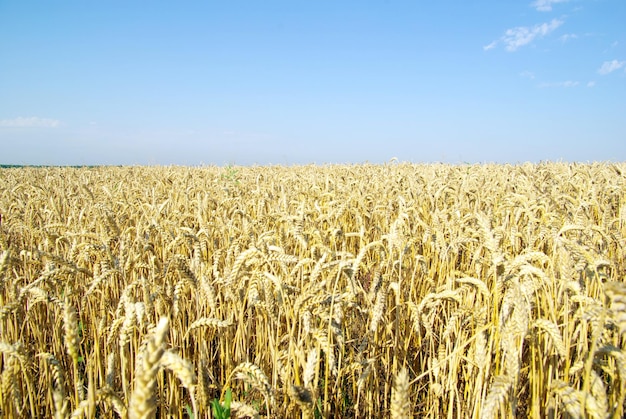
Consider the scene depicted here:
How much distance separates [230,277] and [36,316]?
1593 mm

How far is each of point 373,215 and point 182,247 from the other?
1.94m

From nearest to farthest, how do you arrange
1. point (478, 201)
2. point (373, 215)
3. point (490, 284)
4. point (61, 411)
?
point (61, 411)
point (490, 284)
point (478, 201)
point (373, 215)

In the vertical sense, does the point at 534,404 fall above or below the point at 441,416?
above

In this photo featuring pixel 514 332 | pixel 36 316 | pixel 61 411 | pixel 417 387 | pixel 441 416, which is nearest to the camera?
pixel 61 411

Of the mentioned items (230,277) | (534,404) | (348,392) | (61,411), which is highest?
(230,277)

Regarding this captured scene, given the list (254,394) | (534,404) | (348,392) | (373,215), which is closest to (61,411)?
(254,394)

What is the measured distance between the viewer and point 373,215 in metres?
4.26

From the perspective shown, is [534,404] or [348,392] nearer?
[534,404]

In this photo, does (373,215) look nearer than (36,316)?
No

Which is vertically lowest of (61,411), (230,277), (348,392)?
(348,392)

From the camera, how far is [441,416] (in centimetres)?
202

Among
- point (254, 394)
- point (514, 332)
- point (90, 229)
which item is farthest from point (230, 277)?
point (90, 229)

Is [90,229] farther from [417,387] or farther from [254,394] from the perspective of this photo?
[417,387]

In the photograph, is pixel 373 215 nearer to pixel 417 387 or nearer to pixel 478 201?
pixel 478 201
